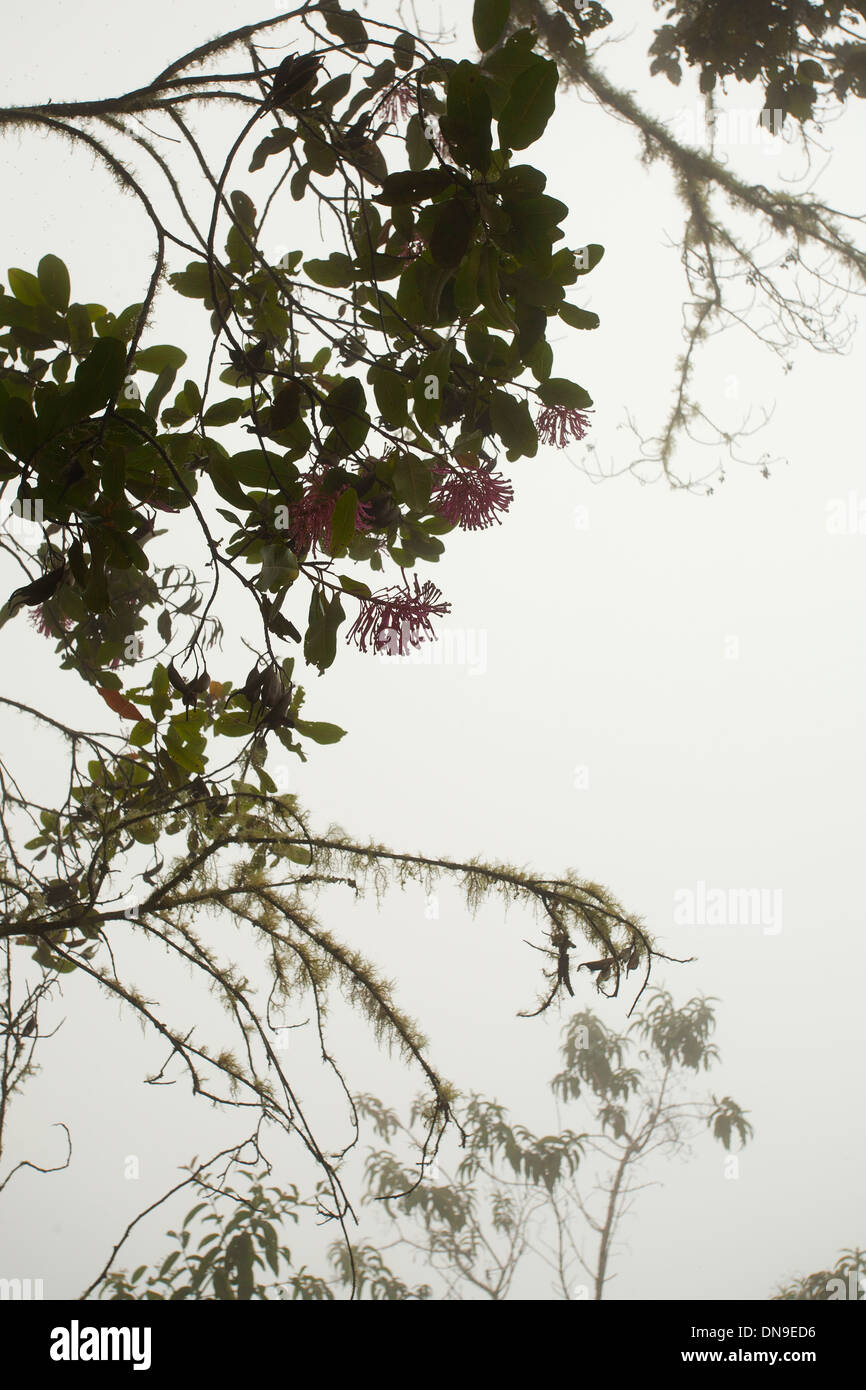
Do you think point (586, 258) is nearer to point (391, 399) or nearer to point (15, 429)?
point (391, 399)

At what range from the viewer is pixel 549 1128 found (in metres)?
3.79

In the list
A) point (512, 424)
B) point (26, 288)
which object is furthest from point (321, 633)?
point (26, 288)

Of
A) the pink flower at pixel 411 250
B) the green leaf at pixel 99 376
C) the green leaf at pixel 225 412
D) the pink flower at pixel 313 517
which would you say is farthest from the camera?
the green leaf at pixel 225 412

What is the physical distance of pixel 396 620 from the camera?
2.23ft

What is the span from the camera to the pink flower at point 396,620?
678 mm

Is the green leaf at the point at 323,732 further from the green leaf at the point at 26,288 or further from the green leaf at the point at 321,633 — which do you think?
the green leaf at the point at 26,288

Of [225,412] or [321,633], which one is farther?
[225,412]

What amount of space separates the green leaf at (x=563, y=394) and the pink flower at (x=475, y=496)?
0.09 meters

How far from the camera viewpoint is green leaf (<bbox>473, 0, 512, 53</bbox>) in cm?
67

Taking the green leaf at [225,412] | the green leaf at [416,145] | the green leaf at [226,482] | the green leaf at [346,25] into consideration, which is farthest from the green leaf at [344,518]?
the green leaf at [346,25]

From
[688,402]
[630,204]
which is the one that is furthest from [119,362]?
[630,204]

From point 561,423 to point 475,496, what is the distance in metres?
0.13

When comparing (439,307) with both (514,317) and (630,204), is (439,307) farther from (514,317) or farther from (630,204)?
(630,204)
